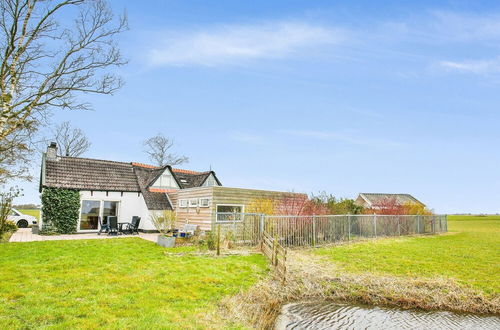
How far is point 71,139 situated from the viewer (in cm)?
3334

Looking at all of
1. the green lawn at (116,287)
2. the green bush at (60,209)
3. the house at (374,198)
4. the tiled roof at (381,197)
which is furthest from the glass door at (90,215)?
the tiled roof at (381,197)

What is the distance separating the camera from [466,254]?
12.5 metres

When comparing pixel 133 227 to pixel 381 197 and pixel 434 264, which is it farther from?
pixel 381 197

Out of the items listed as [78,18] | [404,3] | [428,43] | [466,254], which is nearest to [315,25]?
[404,3]

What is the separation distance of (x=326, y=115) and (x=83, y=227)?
16.9 m

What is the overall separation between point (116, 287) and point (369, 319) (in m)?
5.39

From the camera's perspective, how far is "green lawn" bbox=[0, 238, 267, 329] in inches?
184

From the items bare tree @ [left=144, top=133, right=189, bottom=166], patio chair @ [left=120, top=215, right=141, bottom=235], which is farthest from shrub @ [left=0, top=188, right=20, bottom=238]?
bare tree @ [left=144, top=133, right=189, bottom=166]

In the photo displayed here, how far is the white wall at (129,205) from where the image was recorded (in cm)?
1948

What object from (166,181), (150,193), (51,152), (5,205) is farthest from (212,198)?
(51,152)

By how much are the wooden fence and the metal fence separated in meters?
0.44

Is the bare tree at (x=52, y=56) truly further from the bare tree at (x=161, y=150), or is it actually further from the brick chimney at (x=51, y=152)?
the bare tree at (x=161, y=150)

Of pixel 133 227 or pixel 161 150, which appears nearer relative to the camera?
pixel 133 227

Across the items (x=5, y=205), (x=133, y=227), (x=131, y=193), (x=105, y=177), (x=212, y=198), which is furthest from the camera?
(x=131, y=193)
